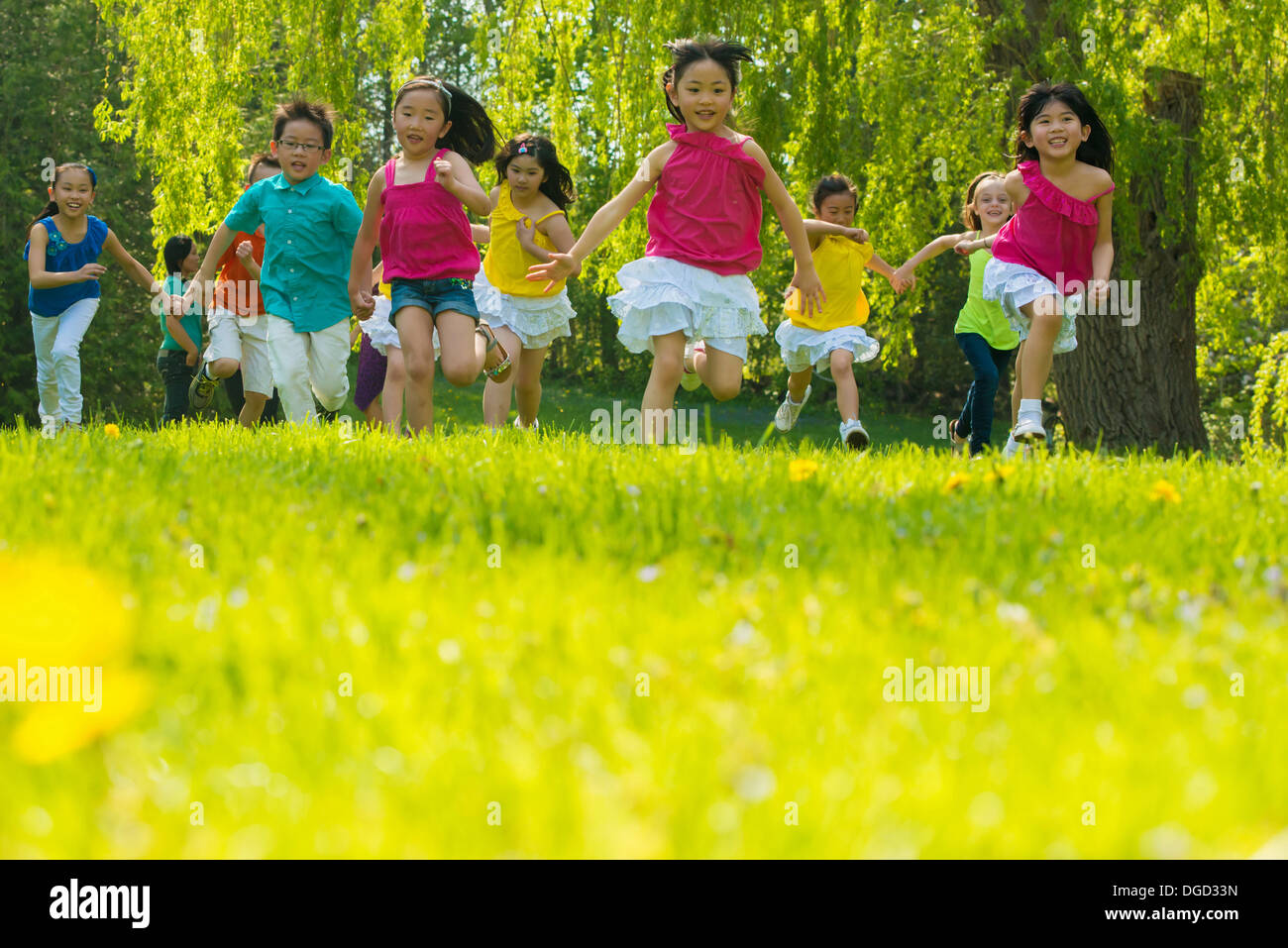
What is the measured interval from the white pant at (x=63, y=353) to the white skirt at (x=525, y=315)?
346 centimetres

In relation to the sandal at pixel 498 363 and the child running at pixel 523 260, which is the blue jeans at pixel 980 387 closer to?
the child running at pixel 523 260

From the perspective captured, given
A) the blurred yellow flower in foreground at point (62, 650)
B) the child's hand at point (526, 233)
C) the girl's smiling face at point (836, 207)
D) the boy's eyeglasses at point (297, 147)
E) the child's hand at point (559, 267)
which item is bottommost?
the blurred yellow flower in foreground at point (62, 650)

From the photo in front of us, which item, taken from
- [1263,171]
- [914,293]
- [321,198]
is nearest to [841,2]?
[914,293]

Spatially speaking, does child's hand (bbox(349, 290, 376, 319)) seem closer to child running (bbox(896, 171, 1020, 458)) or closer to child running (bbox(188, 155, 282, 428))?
child running (bbox(188, 155, 282, 428))

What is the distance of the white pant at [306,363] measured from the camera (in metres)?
7.15

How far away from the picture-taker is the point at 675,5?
30.6 feet

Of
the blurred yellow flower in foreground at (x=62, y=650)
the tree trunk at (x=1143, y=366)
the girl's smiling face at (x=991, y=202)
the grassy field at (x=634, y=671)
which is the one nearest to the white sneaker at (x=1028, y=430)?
the grassy field at (x=634, y=671)

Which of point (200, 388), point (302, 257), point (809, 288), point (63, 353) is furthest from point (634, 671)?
point (63, 353)

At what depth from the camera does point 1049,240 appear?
21.0 ft

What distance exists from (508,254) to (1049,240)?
12.1ft

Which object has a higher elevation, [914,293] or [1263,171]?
[1263,171]

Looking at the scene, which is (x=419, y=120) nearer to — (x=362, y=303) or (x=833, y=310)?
(x=362, y=303)
